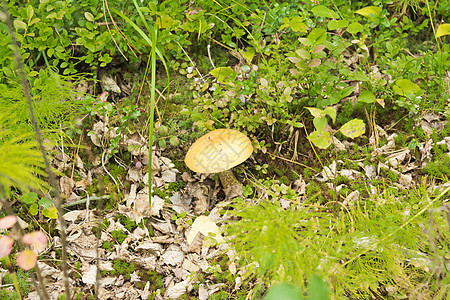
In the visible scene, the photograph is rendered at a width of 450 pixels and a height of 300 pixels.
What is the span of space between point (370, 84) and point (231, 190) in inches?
52.8

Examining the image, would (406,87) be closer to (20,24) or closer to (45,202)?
(45,202)

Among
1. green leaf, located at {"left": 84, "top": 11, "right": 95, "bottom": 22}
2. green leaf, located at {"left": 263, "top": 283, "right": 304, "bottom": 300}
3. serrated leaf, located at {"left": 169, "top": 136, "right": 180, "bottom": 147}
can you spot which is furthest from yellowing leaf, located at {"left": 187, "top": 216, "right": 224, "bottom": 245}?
green leaf, located at {"left": 84, "top": 11, "right": 95, "bottom": 22}

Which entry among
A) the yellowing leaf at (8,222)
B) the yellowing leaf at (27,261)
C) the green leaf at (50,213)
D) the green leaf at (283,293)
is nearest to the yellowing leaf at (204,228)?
the green leaf at (50,213)

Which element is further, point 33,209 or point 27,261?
point 33,209

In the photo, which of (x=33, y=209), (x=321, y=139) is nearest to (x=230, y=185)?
(x=321, y=139)

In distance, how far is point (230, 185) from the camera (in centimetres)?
268

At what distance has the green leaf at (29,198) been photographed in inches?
90.4

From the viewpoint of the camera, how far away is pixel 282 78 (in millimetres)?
2688

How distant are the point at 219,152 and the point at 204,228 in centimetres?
54

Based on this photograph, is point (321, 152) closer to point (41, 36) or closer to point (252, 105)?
point (252, 105)

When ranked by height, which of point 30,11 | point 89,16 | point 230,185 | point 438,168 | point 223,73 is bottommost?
point 438,168

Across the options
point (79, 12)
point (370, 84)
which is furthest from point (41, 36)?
point (370, 84)

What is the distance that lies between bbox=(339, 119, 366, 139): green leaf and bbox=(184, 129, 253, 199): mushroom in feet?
2.25

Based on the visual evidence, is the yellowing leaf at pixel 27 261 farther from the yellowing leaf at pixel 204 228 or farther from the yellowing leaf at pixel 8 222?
the yellowing leaf at pixel 204 228
